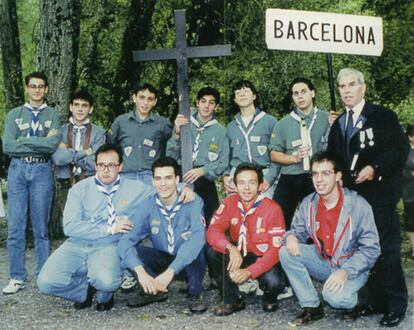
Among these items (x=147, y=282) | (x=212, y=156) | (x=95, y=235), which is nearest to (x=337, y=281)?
(x=147, y=282)

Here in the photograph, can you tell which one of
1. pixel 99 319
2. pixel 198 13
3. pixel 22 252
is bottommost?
pixel 99 319

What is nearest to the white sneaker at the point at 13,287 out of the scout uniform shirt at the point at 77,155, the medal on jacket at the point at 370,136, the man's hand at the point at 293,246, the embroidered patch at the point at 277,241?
the scout uniform shirt at the point at 77,155

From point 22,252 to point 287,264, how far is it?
2.92 meters

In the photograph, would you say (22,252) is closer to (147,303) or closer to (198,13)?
(147,303)

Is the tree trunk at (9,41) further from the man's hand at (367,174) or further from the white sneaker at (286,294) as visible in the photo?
the man's hand at (367,174)

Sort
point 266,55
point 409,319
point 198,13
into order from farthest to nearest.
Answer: point 198,13 → point 266,55 → point 409,319

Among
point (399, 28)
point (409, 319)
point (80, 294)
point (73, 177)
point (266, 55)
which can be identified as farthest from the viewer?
point (399, 28)

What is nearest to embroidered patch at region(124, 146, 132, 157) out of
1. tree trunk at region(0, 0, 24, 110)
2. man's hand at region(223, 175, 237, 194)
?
man's hand at region(223, 175, 237, 194)

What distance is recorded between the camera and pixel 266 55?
10469 mm

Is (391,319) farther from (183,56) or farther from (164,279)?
(183,56)

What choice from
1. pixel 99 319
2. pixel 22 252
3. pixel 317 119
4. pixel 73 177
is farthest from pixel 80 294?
pixel 317 119

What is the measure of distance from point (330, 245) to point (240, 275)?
2.73ft

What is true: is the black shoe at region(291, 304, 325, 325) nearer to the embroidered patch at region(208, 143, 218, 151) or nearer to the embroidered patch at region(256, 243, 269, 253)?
the embroidered patch at region(256, 243, 269, 253)

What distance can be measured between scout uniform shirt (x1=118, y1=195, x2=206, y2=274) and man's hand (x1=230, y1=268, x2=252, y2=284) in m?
0.42
